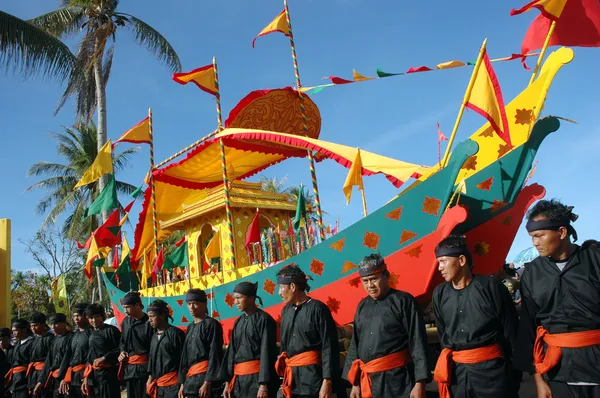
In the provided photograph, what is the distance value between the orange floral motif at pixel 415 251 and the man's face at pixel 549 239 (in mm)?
2266

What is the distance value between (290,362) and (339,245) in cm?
195

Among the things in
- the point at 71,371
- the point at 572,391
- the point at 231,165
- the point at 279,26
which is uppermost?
the point at 279,26

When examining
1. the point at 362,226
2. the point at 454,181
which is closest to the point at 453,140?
the point at 454,181

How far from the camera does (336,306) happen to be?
617 centimetres

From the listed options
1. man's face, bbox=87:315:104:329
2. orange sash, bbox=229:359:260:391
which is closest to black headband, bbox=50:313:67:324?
man's face, bbox=87:315:104:329

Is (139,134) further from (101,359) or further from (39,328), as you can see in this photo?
(101,359)

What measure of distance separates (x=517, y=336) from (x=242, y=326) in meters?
2.60

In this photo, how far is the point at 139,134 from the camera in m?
10.9

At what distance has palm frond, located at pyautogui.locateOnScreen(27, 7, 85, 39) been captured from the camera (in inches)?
672

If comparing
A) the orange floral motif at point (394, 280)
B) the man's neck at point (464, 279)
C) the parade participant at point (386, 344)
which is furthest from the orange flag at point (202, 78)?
the man's neck at point (464, 279)

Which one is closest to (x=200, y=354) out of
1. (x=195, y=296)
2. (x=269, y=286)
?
(x=195, y=296)

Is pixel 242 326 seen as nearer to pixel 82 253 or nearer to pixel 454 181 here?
pixel 454 181

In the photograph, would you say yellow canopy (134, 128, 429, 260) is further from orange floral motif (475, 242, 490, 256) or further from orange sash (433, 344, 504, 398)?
orange sash (433, 344, 504, 398)

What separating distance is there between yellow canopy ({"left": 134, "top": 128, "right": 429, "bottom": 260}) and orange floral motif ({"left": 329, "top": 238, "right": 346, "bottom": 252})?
0.95 m
